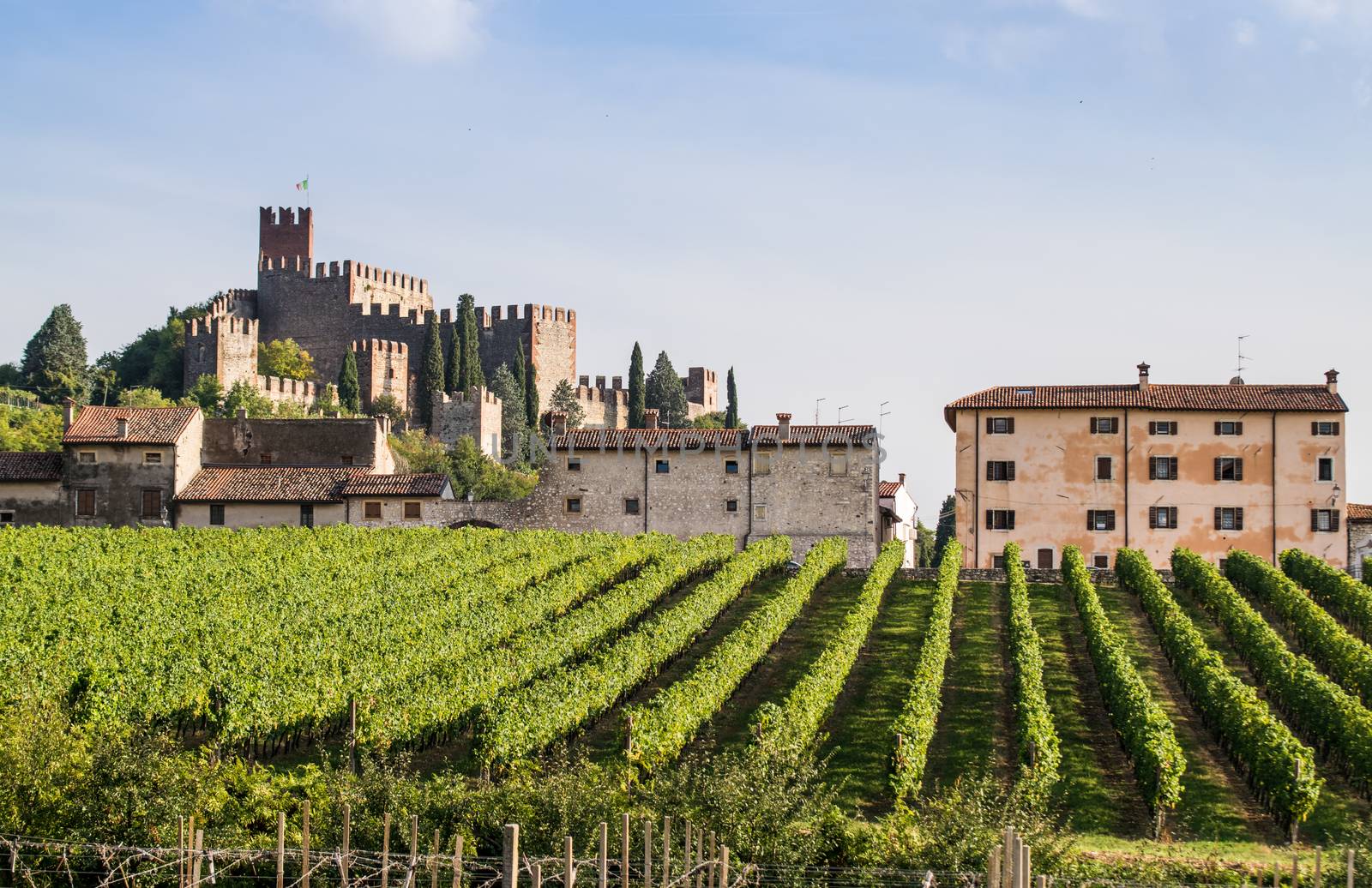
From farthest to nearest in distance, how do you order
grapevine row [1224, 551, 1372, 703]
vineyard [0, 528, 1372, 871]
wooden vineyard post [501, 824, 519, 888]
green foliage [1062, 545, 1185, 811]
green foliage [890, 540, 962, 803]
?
grapevine row [1224, 551, 1372, 703], vineyard [0, 528, 1372, 871], green foliage [890, 540, 962, 803], green foliage [1062, 545, 1185, 811], wooden vineyard post [501, 824, 519, 888]

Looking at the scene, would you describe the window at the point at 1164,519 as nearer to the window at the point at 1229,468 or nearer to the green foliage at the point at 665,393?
the window at the point at 1229,468

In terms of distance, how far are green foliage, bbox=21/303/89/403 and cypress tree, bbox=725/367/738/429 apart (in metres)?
29.9

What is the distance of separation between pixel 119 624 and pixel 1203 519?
29.8 meters

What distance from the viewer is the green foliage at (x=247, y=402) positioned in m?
64.3

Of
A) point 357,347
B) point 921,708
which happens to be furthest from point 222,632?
point 357,347

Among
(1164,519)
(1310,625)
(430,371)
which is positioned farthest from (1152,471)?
(430,371)

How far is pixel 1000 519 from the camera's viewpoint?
45.8 m

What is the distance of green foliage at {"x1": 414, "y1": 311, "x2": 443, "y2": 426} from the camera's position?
7281 cm

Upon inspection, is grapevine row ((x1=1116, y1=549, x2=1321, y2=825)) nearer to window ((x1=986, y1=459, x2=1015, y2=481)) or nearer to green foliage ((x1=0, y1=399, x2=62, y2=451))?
window ((x1=986, y1=459, x2=1015, y2=481))

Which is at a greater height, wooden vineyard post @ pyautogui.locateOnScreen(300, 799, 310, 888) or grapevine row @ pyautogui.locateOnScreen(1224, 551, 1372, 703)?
grapevine row @ pyautogui.locateOnScreen(1224, 551, 1372, 703)

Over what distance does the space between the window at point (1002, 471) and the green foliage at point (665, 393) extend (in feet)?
105

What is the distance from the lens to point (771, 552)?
41812 millimetres

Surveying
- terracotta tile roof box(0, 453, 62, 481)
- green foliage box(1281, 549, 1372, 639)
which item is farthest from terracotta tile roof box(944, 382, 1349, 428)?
terracotta tile roof box(0, 453, 62, 481)

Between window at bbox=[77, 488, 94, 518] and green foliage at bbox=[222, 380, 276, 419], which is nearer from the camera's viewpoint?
window at bbox=[77, 488, 94, 518]
